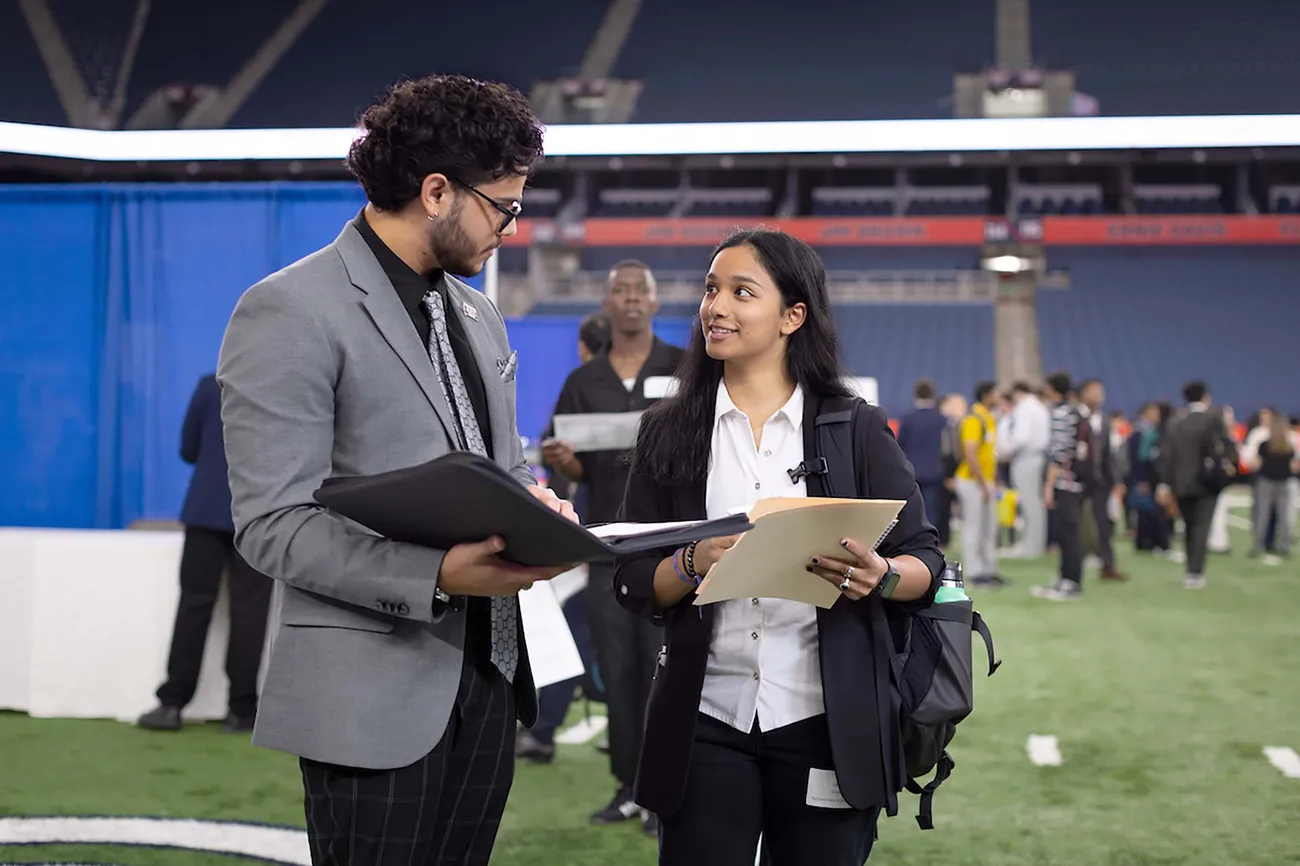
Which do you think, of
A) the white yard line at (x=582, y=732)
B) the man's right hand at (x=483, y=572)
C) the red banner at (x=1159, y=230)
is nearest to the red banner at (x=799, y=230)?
the red banner at (x=1159, y=230)

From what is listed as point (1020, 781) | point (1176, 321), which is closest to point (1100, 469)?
Result: point (1020, 781)

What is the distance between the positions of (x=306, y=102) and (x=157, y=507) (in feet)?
21.8

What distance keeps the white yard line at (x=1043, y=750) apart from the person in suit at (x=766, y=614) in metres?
2.94

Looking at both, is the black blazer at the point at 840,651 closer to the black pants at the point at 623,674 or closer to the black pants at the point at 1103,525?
the black pants at the point at 623,674

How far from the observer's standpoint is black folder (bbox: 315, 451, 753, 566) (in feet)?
4.17

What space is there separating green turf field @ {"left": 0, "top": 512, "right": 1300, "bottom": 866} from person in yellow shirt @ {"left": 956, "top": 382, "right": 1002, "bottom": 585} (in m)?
2.93

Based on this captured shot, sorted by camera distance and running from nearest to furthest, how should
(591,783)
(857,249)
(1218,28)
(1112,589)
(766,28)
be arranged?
1. (591,783)
2. (1112,589)
3. (1218,28)
4. (766,28)
5. (857,249)

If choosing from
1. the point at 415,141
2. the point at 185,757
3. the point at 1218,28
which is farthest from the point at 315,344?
the point at 1218,28

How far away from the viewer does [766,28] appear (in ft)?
43.1

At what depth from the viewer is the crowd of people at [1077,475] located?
895 centimetres

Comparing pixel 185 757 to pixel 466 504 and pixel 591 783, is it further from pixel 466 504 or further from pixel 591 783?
pixel 466 504

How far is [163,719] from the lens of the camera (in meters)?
4.83

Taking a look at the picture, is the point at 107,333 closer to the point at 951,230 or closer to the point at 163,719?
the point at 163,719

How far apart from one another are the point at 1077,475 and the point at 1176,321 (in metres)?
18.0
